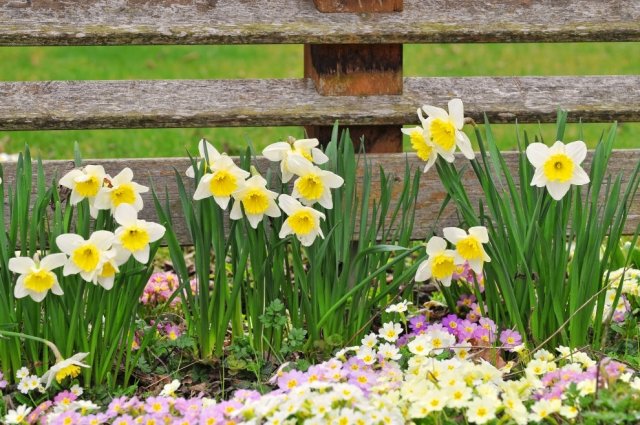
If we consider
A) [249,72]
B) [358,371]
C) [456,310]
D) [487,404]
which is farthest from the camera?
[249,72]

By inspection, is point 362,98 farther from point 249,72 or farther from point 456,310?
point 249,72

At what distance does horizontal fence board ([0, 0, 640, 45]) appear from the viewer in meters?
2.89

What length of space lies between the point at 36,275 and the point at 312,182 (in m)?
0.66

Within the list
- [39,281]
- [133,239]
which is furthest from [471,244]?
[39,281]

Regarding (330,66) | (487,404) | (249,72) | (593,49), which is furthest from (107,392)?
(593,49)

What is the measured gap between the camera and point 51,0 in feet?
9.59

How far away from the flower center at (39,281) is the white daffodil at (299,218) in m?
0.54

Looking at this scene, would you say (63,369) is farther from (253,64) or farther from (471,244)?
(253,64)

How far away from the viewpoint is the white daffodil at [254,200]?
242 centimetres

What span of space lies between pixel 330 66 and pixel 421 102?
29 cm

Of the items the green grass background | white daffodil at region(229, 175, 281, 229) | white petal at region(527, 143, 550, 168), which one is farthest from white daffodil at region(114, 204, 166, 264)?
→ the green grass background

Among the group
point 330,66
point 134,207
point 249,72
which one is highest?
point 330,66

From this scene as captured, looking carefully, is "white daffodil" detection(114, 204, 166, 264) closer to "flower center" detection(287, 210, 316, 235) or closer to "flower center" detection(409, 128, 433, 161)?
"flower center" detection(287, 210, 316, 235)

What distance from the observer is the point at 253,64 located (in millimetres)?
8195
